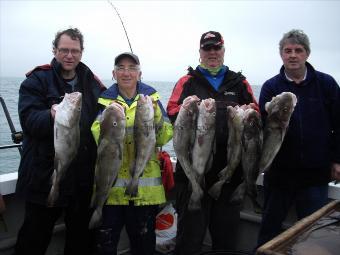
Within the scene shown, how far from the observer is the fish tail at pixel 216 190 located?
11.9ft

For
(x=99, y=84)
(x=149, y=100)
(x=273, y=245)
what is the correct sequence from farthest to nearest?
(x=99, y=84)
(x=149, y=100)
(x=273, y=245)

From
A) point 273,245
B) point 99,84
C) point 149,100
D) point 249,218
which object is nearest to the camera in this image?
point 273,245

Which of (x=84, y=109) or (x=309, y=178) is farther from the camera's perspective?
(x=309, y=178)

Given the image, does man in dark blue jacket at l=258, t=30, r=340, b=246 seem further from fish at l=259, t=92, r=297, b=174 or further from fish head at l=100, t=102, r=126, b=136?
fish head at l=100, t=102, r=126, b=136

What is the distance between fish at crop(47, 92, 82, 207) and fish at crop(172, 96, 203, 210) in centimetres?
93

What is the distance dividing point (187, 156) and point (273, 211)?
1157 mm

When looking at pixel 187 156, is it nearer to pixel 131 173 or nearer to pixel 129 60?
pixel 131 173

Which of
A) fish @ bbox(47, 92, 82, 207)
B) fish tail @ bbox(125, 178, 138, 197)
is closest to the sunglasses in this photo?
fish @ bbox(47, 92, 82, 207)

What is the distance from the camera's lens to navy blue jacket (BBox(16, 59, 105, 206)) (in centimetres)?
339

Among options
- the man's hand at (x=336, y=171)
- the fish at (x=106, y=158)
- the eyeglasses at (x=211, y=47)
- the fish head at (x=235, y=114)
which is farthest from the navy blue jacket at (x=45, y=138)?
the man's hand at (x=336, y=171)

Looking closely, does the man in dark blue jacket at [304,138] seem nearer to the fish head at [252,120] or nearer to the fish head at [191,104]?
the fish head at [252,120]

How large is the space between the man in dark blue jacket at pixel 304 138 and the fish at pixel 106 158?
64.0 inches

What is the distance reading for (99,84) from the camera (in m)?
3.85

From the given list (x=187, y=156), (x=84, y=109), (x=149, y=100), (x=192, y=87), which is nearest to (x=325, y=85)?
(x=192, y=87)
